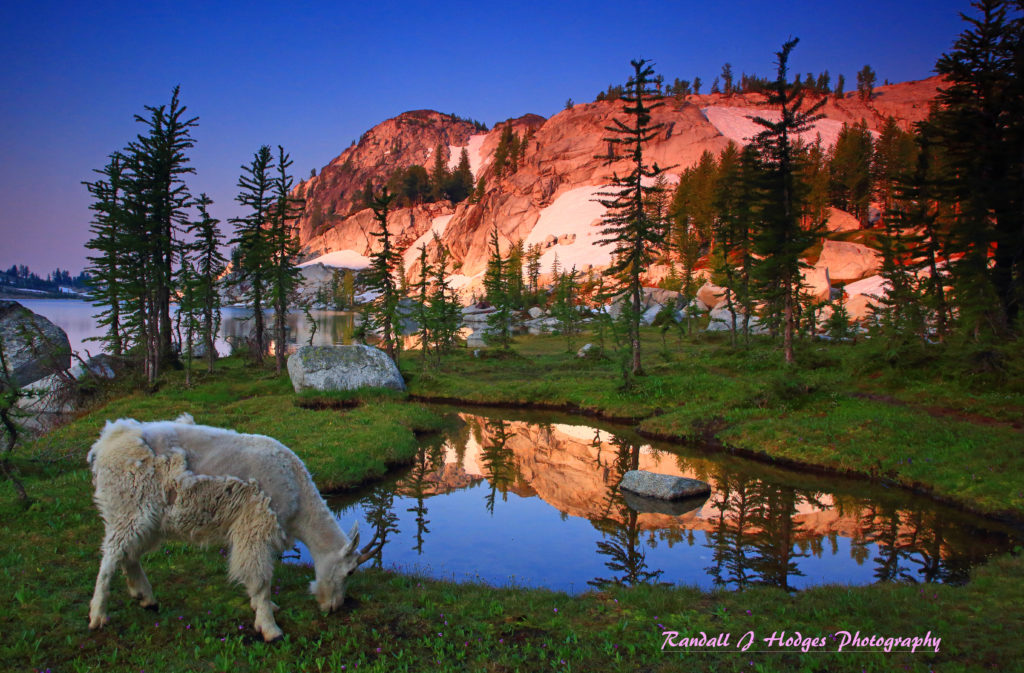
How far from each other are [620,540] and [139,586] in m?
8.77

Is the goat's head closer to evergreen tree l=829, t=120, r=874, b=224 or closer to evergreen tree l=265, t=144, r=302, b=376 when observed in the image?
evergreen tree l=265, t=144, r=302, b=376

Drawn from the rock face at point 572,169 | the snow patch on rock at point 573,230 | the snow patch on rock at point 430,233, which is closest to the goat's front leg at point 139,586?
the snow patch on rock at point 573,230

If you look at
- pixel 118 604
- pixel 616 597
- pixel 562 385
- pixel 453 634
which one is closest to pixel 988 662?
pixel 616 597

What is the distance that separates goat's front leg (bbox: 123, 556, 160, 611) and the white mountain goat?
0.01 metres

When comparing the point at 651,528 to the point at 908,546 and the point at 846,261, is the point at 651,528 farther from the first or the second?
the point at 846,261

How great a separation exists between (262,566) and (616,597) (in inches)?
187

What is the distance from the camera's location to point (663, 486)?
14.1m

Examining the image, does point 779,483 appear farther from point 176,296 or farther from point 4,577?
point 176,296

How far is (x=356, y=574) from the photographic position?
813 centimetres

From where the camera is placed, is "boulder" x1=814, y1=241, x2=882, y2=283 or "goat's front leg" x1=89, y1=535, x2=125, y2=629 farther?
"boulder" x1=814, y1=241, x2=882, y2=283

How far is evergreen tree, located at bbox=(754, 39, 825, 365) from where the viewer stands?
84.2ft

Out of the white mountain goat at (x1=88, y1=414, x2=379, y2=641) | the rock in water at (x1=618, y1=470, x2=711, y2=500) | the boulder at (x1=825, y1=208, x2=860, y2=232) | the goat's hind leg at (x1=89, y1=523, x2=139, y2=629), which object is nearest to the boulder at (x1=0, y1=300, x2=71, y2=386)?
the white mountain goat at (x1=88, y1=414, x2=379, y2=641)

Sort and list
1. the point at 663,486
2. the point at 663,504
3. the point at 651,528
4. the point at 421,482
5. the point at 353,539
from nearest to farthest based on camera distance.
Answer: the point at 353,539, the point at 651,528, the point at 663,504, the point at 663,486, the point at 421,482

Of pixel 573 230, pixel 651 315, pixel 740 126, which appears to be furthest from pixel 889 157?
pixel 740 126
